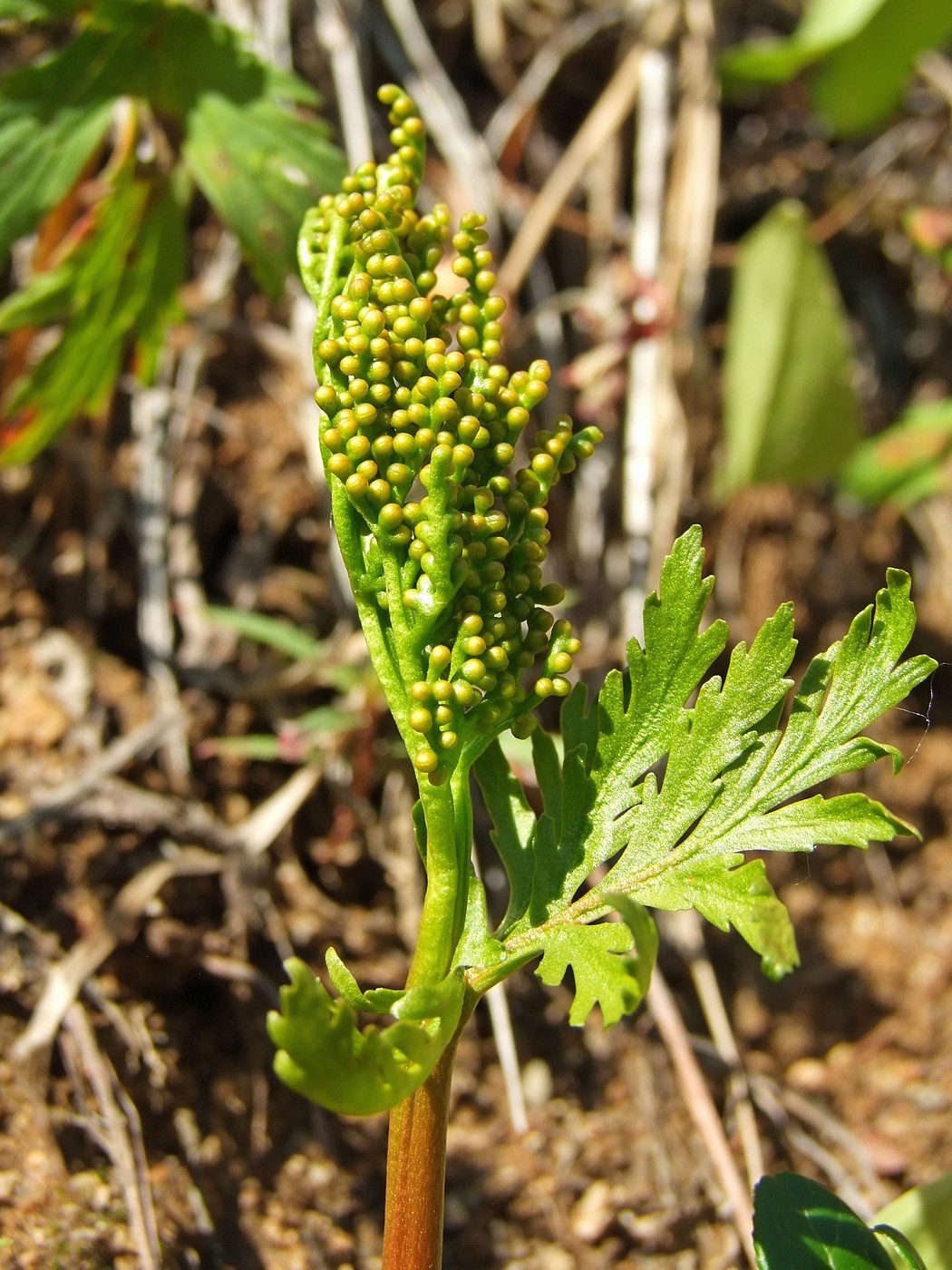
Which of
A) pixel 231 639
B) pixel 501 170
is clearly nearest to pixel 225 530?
pixel 231 639

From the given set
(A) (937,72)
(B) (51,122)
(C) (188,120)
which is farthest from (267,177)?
(A) (937,72)

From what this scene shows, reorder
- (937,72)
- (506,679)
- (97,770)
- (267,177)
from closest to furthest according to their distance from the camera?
(506,679)
(267,177)
(97,770)
(937,72)

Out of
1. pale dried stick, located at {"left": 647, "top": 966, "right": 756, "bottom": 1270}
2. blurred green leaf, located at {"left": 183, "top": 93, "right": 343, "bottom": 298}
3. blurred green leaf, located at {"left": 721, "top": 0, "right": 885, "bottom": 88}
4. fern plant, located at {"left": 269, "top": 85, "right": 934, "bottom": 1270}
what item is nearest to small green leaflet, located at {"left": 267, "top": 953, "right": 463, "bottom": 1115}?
fern plant, located at {"left": 269, "top": 85, "right": 934, "bottom": 1270}

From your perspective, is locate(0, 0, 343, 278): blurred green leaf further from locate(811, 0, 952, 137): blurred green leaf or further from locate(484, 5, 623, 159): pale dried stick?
locate(811, 0, 952, 137): blurred green leaf

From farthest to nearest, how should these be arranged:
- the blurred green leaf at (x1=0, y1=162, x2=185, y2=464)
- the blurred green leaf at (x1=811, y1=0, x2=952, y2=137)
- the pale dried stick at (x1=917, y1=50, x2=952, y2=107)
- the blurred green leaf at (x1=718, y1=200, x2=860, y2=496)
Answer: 1. the pale dried stick at (x1=917, y1=50, x2=952, y2=107)
2. the blurred green leaf at (x1=811, y1=0, x2=952, y2=137)
3. the blurred green leaf at (x1=718, y1=200, x2=860, y2=496)
4. the blurred green leaf at (x1=0, y1=162, x2=185, y2=464)

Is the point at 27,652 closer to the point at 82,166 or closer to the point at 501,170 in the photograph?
the point at 82,166

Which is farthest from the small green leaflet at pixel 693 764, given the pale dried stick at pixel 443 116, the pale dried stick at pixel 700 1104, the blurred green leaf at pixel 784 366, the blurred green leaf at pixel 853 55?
the blurred green leaf at pixel 853 55

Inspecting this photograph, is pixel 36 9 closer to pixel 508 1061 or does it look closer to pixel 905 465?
pixel 508 1061
